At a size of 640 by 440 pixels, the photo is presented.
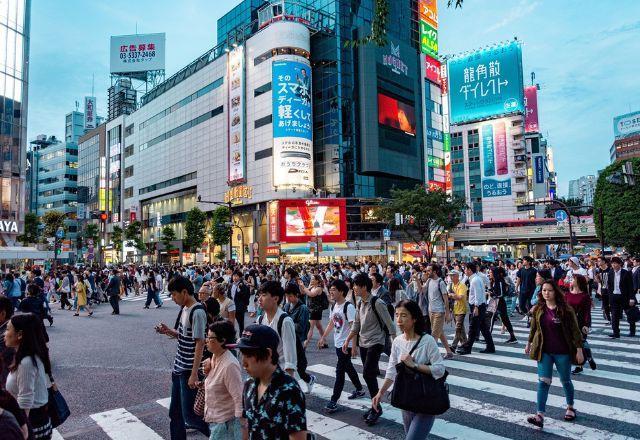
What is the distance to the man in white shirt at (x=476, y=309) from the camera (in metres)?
9.52

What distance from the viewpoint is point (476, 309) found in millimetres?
9594

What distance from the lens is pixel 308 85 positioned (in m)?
53.2

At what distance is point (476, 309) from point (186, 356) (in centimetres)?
677

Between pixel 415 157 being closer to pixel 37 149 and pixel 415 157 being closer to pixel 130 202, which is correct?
pixel 130 202

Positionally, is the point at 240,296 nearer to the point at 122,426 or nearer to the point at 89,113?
the point at 122,426

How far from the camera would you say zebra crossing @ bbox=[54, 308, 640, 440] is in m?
5.36

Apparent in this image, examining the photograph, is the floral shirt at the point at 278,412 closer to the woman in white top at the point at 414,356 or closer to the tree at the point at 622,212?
the woman in white top at the point at 414,356

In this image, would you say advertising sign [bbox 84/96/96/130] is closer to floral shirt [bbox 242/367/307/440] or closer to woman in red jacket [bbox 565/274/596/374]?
woman in red jacket [bbox 565/274/596/374]

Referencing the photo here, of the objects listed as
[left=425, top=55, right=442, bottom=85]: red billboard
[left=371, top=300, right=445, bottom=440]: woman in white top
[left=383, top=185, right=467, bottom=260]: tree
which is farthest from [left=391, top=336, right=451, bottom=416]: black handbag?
[left=425, top=55, right=442, bottom=85]: red billboard

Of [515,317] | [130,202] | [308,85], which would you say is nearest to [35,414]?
[515,317]

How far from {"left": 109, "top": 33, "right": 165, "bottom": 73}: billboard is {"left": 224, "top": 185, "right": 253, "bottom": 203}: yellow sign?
36.4 metres

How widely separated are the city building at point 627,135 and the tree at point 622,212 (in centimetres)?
9454

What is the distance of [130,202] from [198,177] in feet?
83.9

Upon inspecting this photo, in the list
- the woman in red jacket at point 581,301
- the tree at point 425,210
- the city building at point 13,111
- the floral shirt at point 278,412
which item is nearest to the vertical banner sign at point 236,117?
the tree at point 425,210
